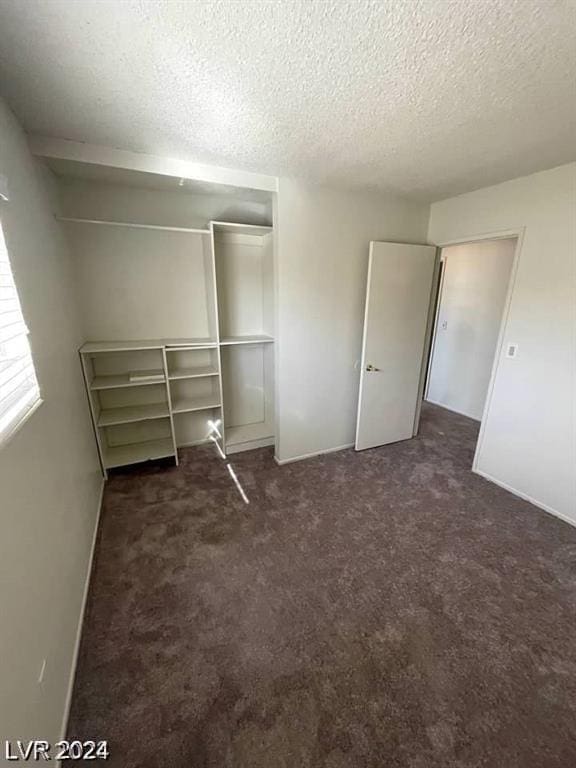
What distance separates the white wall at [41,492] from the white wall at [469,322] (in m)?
3.96

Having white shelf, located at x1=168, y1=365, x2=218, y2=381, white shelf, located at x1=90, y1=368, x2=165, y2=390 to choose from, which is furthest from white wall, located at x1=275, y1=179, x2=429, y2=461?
white shelf, located at x1=90, y1=368, x2=165, y2=390

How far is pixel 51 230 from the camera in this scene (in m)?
1.96

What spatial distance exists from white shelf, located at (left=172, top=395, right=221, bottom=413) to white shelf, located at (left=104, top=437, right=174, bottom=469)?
365 millimetres

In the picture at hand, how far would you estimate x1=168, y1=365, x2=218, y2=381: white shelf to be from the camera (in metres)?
2.79

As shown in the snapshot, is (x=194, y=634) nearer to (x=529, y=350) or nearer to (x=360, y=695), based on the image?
(x=360, y=695)

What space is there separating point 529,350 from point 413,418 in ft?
4.43

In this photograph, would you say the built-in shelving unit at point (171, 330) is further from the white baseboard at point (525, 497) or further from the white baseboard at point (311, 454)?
the white baseboard at point (525, 497)

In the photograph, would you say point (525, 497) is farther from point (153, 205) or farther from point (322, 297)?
point (153, 205)

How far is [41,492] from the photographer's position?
4.05 ft

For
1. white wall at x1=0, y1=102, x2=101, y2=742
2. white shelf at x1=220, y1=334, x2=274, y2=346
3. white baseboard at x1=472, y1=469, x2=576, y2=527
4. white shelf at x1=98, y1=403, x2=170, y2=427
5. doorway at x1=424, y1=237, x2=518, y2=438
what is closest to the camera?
white wall at x1=0, y1=102, x2=101, y2=742

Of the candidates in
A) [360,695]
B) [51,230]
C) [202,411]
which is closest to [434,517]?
[360,695]

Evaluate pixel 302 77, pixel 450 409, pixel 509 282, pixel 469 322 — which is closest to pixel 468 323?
pixel 469 322

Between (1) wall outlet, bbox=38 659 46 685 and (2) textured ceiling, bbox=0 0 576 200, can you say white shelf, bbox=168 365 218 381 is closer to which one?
(2) textured ceiling, bbox=0 0 576 200

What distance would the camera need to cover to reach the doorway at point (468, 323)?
369cm
